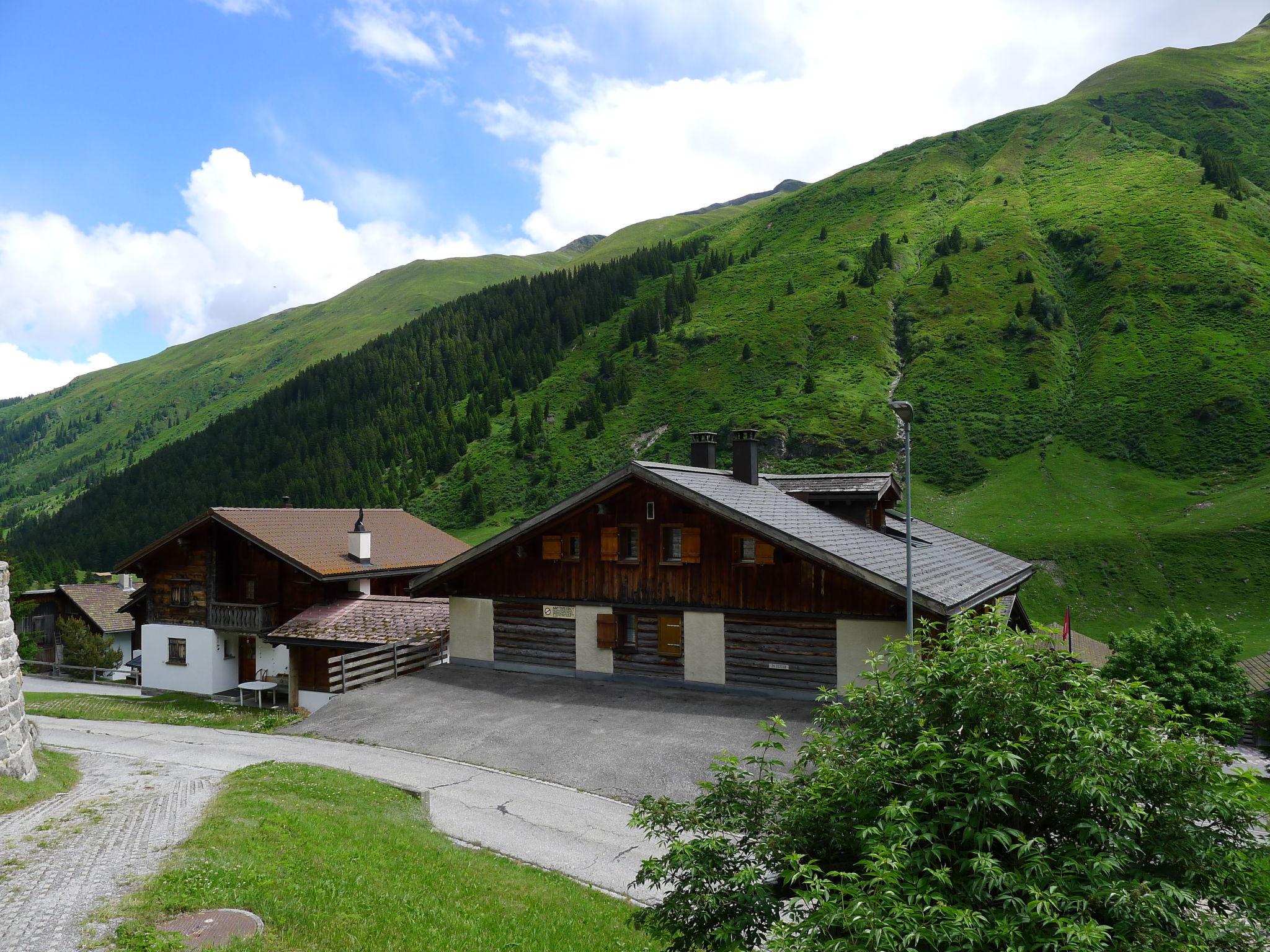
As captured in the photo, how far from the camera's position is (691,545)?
2341 cm

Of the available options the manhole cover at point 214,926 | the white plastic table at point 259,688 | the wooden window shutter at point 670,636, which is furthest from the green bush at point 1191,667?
the white plastic table at point 259,688

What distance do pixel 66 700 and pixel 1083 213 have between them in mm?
138084

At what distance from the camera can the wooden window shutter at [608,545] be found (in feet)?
80.9

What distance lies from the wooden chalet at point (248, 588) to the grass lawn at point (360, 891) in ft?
68.4

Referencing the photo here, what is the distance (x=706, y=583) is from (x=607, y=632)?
Result: 12.5 ft

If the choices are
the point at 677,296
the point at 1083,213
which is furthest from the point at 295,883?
the point at 1083,213

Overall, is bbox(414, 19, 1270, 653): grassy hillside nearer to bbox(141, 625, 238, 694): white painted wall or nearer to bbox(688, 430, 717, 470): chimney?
bbox(688, 430, 717, 470): chimney

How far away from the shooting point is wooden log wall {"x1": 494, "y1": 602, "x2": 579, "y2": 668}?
83.9 ft

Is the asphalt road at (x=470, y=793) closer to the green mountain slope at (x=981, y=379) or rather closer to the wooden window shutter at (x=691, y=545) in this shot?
the wooden window shutter at (x=691, y=545)

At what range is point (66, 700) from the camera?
31875 millimetres

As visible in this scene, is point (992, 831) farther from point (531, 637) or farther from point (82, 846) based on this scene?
point (531, 637)

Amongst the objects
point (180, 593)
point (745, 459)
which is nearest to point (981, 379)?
point (745, 459)

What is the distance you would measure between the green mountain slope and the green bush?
29700 millimetres

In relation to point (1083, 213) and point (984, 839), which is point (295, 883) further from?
point (1083, 213)
